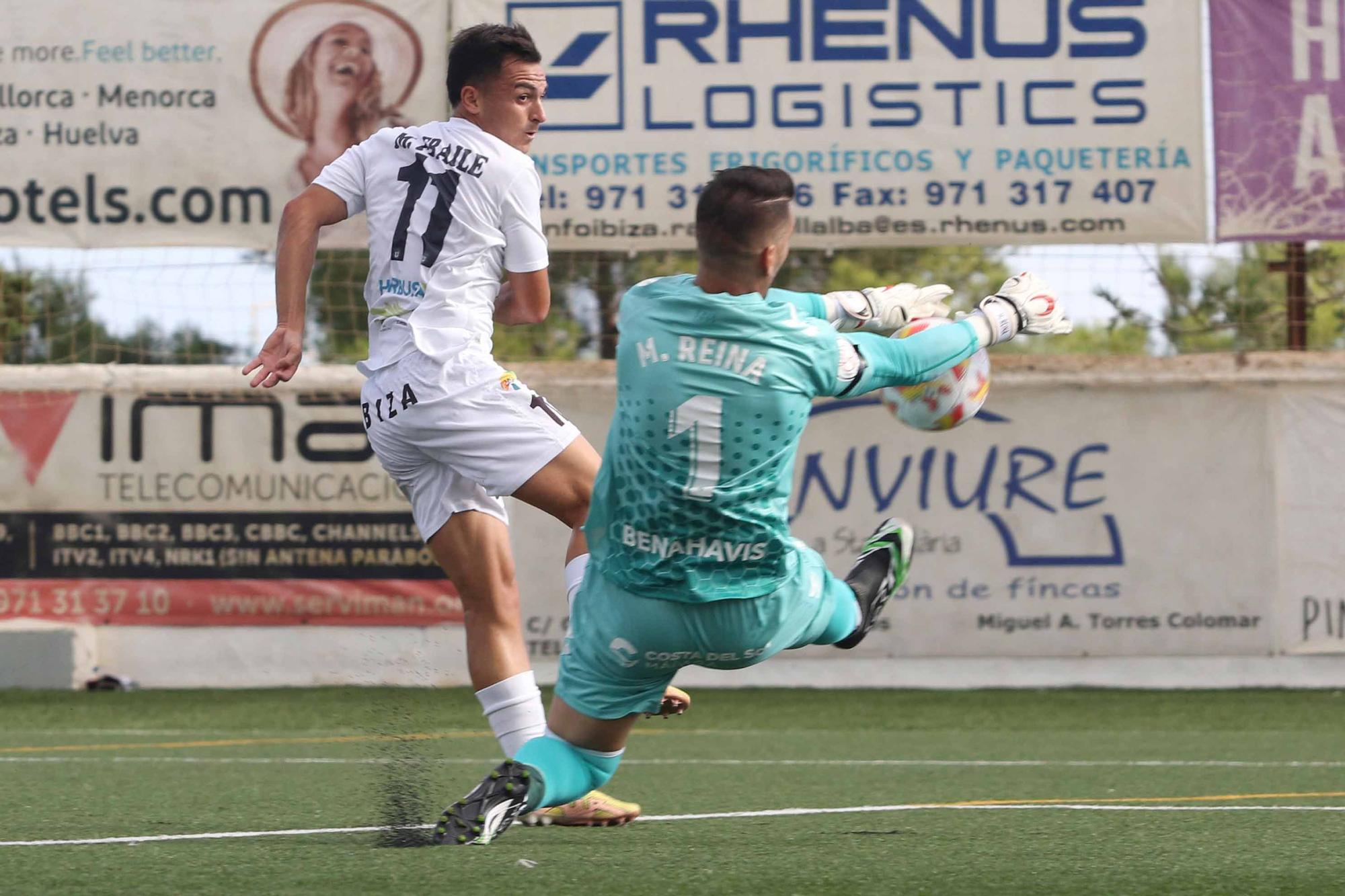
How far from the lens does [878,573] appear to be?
4152 millimetres

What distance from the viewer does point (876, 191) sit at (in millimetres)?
11195

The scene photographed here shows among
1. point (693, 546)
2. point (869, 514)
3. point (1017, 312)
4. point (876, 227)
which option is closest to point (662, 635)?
point (693, 546)

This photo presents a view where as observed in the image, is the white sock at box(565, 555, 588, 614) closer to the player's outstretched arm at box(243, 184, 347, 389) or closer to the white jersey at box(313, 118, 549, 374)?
the white jersey at box(313, 118, 549, 374)

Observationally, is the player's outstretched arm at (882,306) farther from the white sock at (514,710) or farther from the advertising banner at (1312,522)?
the advertising banner at (1312,522)

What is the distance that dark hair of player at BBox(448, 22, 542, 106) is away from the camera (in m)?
4.69

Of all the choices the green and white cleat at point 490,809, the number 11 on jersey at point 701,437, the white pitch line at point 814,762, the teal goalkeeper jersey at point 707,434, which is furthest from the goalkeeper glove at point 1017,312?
the white pitch line at point 814,762

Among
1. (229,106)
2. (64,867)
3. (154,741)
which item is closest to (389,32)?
(229,106)

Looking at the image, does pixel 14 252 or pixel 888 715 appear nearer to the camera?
pixel 888 715

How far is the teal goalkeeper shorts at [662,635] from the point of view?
12.0 feet

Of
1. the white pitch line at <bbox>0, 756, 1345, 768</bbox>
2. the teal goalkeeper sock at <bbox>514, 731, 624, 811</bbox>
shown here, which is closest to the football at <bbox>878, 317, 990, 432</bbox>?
the teal goalkeeper sock at <bbox>514, 731, 624, 811</bbox>

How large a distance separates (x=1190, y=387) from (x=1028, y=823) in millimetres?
6840

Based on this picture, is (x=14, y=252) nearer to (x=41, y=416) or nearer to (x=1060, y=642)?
(x=41, y=416)

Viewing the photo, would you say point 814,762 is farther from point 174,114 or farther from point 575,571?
point 174,114

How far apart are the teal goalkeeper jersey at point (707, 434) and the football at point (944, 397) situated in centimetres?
37
